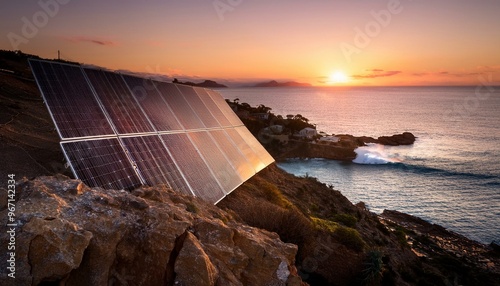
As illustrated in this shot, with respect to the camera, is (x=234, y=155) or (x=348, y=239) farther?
(x=234, y=155)

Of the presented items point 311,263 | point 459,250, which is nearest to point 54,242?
point 311,263

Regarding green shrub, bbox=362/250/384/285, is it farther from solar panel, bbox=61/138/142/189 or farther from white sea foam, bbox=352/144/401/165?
white sea foam, bbox=352/144/401/165

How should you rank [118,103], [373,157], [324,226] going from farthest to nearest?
[373,157], [324,226], [118,103]

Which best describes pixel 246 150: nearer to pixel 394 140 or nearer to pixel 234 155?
pixel 234 155

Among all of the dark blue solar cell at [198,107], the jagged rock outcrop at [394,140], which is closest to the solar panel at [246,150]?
the dark blue solar cell at [198,107]

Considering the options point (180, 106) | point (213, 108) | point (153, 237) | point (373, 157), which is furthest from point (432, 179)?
point (153, 237)

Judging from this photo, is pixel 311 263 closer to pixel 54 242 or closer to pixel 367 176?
pixel 54 242

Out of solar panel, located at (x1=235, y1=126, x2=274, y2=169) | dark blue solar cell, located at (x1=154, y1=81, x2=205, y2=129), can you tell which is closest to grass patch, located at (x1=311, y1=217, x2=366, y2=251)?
solar panel, located at (x1=235, y1=126, x2=274, y2=169)
